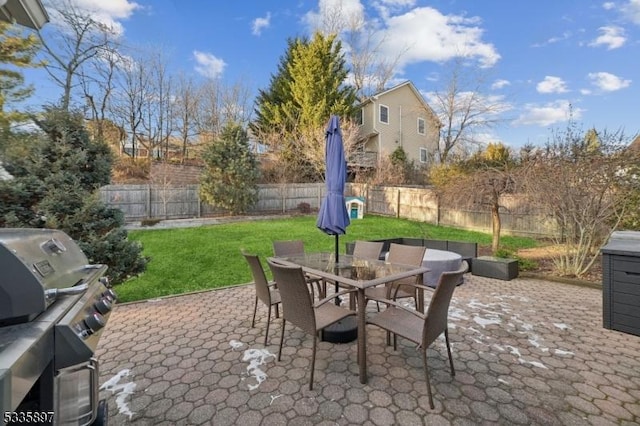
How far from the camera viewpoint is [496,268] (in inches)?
231

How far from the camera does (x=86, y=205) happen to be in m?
4.32

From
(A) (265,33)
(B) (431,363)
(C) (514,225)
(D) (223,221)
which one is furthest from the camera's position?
(A) (265,33)

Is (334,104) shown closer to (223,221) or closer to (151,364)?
(223,221)

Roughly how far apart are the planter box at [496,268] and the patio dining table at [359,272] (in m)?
3.32

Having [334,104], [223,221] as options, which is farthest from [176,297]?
[334,104]

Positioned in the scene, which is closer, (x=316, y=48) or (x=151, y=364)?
(x=151, y=364)

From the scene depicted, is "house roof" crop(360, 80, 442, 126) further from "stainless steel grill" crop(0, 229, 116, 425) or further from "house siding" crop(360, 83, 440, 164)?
"stainless steel grill" crop(0, 229, 116, 425)

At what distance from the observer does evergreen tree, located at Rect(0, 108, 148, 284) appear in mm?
3977

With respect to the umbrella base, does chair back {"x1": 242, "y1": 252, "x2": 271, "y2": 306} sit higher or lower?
higher

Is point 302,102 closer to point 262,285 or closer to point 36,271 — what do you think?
point 262,285

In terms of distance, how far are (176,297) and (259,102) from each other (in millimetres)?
17025

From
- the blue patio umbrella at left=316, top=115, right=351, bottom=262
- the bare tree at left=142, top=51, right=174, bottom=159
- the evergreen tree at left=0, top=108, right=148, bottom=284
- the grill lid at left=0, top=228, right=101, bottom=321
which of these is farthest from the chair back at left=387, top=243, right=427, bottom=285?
the bare tree at left=142, top=51, right=174, bottom=159

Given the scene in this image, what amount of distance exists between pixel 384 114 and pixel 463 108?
209 inches

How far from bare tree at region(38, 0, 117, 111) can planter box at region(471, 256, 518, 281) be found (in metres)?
15.7
